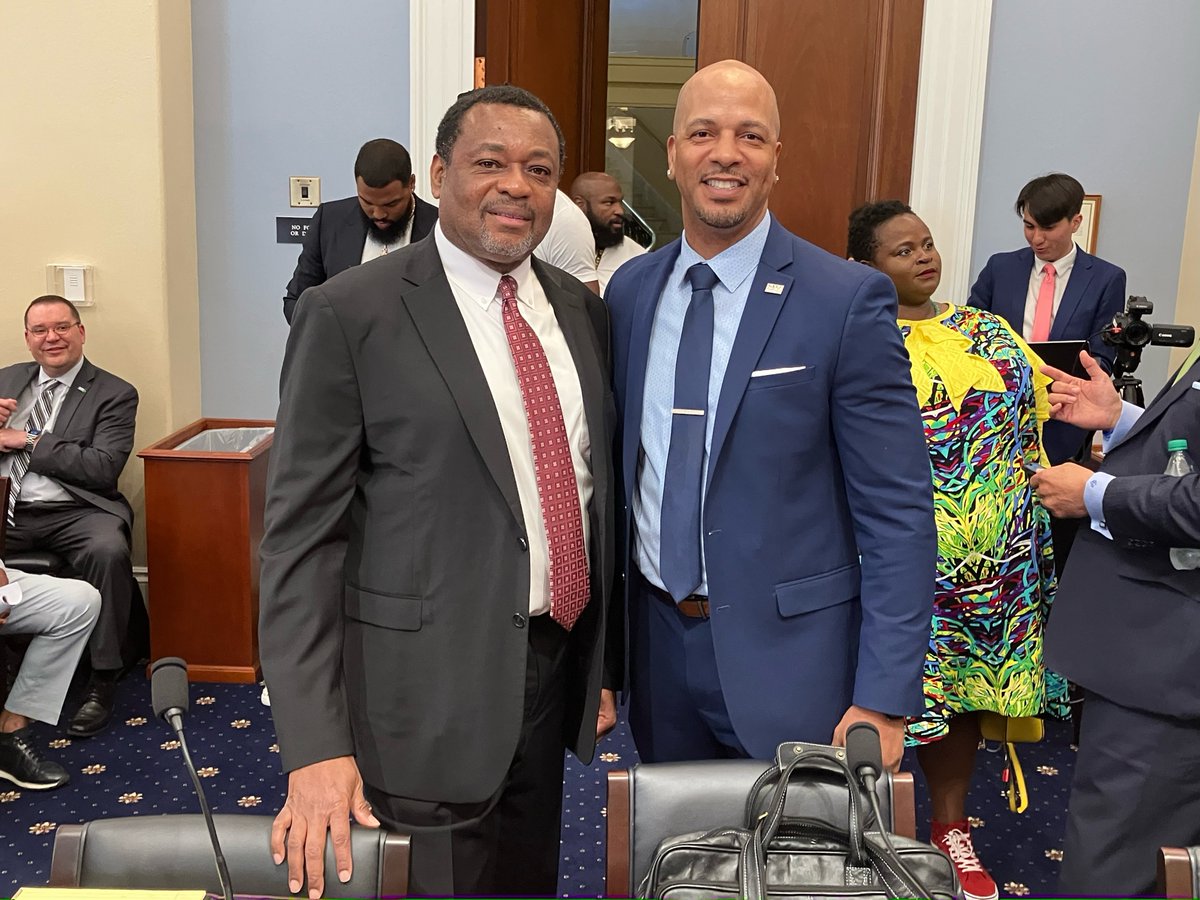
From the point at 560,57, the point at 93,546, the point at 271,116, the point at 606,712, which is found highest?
the point at 560,57

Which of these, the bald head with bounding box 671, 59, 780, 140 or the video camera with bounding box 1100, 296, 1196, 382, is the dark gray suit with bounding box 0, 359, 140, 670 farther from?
the video camera with bounding box 1100, 296, 1196, 382

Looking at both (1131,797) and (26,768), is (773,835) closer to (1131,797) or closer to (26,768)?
(1131,797)

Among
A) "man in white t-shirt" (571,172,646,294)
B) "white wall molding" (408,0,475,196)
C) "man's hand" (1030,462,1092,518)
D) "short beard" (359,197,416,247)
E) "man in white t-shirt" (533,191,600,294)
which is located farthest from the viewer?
"white wall molding" (408,0,475,196)

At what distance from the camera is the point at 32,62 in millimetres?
4367

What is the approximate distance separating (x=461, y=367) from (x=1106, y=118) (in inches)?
146

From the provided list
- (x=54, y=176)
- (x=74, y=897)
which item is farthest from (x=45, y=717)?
(x=74, y=897)

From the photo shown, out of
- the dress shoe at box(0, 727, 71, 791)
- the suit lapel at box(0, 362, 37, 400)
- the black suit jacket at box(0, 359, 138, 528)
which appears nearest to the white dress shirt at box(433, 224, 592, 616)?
the dress shoe at box(0, 727, 71, 791)

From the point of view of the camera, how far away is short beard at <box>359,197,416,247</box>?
12.9 feet

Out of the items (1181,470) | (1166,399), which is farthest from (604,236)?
(1181,470)

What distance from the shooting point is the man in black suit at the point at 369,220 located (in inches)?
149

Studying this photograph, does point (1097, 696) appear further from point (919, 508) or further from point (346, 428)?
point (346, 428)

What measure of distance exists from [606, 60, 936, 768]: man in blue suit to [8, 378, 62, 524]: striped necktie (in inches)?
116

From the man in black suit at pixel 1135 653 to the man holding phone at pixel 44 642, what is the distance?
2831 mm

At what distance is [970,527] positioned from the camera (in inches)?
111
